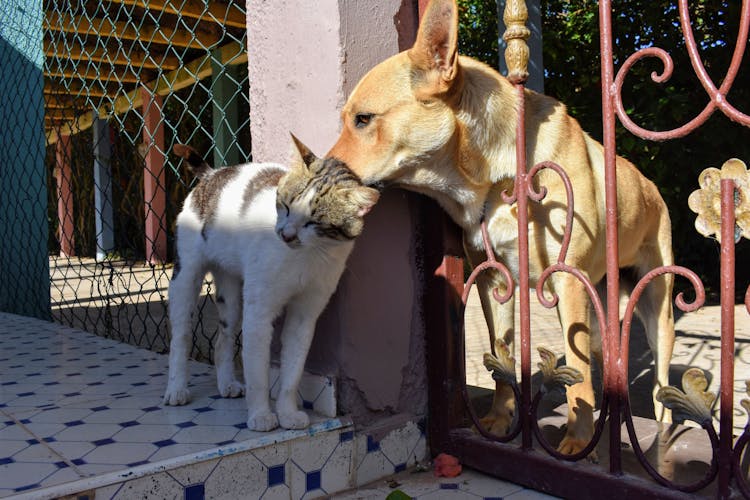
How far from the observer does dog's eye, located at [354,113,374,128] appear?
1981 millimetres

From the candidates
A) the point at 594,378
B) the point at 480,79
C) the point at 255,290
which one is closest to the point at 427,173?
the point at 480,79

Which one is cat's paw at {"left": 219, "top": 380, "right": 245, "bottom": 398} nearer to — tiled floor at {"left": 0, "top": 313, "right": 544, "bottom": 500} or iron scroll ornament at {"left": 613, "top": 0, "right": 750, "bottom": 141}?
tiled floor at {"left": 0, "top": 313, "right": 544, "bottom": 500}

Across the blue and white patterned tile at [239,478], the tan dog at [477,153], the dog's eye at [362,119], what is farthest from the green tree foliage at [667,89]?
the blue and white patterned tile at [239,478]

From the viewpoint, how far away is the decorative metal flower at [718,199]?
1.53m

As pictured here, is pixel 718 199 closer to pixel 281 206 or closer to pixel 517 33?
pixel 517 33

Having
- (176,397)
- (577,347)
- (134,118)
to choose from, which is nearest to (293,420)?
(176,397)

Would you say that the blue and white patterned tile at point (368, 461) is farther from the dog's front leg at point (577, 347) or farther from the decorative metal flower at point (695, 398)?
the decorative metal flower at point (695, 398)

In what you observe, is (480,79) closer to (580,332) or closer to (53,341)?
(580,332)

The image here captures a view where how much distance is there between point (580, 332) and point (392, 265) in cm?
69

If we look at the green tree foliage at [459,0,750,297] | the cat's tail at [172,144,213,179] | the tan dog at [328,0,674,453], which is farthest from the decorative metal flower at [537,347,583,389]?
the green tree foliage at [459,0,750,297]

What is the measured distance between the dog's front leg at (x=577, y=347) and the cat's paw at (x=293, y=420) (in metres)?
0.85

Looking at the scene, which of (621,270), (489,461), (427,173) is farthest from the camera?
(621,270)

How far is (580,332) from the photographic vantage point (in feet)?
6.86

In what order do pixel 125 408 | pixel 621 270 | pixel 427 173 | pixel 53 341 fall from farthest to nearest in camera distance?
1. pixel 53 341
2. pixel 621 270
3. pixel 125 408
4. pixel 427 173
